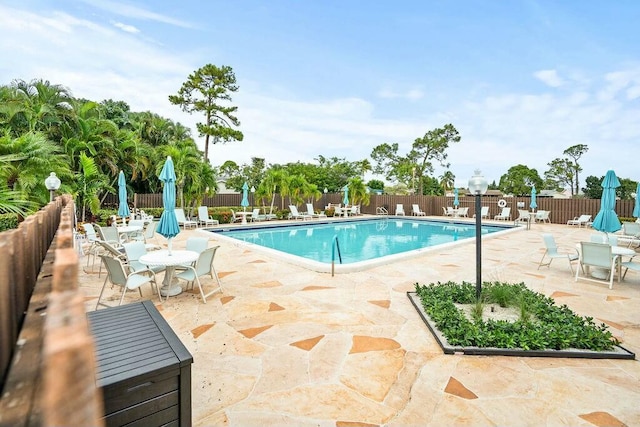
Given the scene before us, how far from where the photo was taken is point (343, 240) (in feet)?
43.3

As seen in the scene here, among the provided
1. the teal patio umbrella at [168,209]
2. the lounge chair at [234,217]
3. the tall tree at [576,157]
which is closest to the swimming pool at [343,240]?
the lounge chair at [234,217]

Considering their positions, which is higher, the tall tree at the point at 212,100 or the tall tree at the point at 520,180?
the tall tree at the point at 212,100

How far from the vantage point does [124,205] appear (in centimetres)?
1005

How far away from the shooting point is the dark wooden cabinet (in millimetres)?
1658

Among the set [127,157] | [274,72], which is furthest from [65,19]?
[274,72]

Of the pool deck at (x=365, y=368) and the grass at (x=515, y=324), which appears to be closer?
the pool deck at (x=365, y=368)

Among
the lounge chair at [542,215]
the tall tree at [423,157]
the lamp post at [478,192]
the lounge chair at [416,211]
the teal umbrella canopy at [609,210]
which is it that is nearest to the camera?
the lamp post at [478,192]

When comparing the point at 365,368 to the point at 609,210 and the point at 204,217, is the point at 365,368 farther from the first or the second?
the point at 204,217

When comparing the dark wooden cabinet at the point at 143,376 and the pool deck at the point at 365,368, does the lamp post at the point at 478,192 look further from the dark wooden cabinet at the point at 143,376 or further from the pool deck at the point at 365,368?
the dark wooden cabinet at the point at 143,376

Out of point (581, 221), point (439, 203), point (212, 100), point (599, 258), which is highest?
point (212, 100)

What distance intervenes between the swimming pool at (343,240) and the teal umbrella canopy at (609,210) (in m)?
Result: 3.61

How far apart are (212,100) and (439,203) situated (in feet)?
60.4

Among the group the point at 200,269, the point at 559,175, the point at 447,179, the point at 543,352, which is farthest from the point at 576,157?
the point at 200,269

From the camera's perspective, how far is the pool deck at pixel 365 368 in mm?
2508
